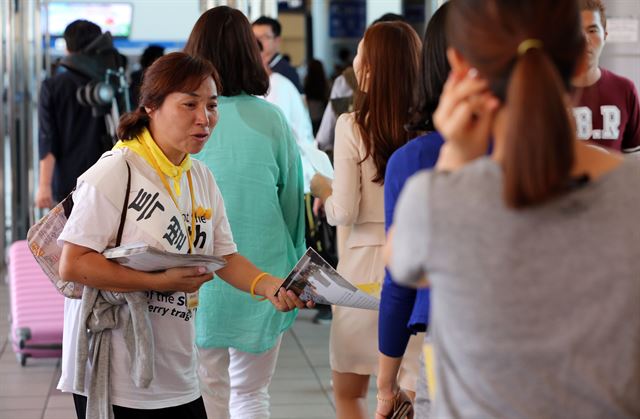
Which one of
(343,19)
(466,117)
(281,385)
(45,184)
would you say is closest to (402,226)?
(466,117)

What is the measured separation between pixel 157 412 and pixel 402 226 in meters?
1.46

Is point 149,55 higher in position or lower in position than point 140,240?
higher

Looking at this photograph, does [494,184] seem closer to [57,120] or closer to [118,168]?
[118,168]

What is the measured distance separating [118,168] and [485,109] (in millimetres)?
1398

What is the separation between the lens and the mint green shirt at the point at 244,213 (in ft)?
12.3

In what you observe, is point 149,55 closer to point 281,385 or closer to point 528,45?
point 281,385

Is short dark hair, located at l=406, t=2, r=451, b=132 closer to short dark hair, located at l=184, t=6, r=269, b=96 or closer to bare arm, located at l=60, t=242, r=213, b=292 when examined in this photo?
bare arm, located at l=60, t=242, r=213, b=292

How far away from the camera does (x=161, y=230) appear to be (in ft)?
9.09

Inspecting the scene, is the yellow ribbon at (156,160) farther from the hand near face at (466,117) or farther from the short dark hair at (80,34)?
the short dark hair at (80,34)

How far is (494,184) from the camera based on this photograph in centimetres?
149

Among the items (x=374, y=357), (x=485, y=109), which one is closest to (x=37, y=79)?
(x=374, y=357)

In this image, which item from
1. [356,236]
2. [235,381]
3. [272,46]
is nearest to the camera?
[356,236]

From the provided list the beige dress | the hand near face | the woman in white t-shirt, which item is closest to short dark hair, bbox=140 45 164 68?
the beige dress

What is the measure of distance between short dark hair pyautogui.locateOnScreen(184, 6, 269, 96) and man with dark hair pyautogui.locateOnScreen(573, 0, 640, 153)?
1.15m
